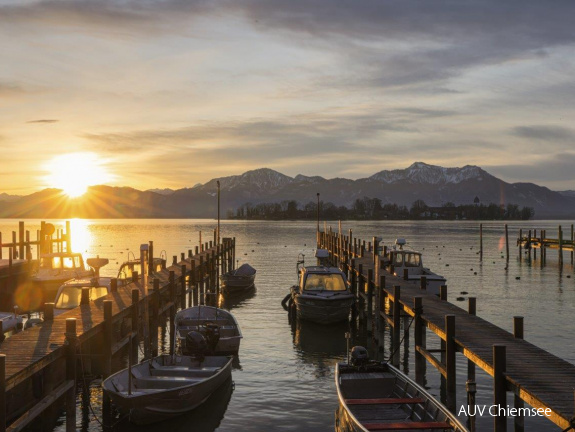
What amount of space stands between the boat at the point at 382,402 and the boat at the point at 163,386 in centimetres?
394

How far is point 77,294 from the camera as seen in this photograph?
27.8 metres

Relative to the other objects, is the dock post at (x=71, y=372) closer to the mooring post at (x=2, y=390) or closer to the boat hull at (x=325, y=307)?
the mooring post at (x=2, y=390)

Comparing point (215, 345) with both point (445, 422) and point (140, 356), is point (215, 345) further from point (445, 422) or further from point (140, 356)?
point (445, 422)

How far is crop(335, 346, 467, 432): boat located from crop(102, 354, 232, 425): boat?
3.94 metres

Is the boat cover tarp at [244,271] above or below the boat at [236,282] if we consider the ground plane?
above

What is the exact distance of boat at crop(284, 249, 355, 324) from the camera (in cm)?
3128

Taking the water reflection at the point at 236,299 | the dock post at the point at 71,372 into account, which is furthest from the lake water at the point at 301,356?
the dock post at the point at 71,372

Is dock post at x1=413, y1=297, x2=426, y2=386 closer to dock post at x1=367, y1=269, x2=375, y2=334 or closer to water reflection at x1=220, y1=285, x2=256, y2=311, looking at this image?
dock post at x1=367, y1=269, x2=375, y2=334

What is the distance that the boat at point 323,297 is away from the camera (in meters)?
31.3

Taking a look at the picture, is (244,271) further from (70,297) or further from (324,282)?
(70,297)

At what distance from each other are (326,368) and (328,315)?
6.48 meters

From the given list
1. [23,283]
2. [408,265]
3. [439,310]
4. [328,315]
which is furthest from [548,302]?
[23,283]

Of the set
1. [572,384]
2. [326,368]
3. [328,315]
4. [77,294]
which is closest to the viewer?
[572,384]

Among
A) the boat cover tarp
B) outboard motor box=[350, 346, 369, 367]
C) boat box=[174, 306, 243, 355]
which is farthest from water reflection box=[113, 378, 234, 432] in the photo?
the boat cover tarp
